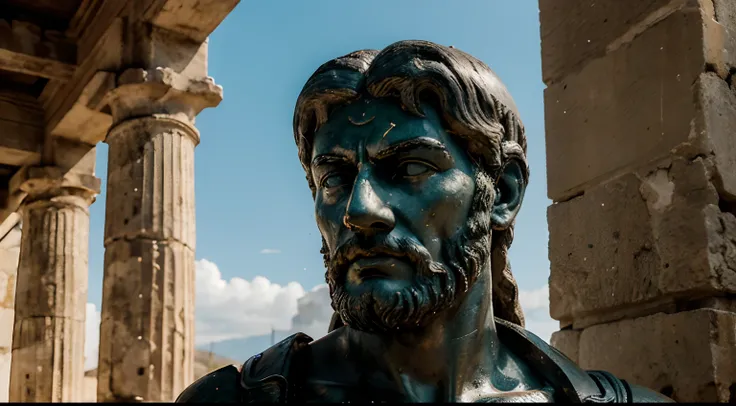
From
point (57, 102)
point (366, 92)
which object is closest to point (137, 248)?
point (57, 102)

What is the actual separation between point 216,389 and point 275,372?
0.16 m

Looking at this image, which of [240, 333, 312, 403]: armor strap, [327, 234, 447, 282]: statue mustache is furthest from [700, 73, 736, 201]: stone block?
[240, 333, 312, 403]: armor strap

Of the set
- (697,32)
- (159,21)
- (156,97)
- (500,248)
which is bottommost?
(500,248)

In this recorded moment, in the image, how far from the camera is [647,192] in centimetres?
350

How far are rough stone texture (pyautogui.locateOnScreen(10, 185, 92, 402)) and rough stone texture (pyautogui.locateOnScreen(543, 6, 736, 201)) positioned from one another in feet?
28.8

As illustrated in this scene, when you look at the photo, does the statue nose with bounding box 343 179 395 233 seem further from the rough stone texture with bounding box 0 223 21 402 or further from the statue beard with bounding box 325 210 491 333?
the rough stone texture with bounding box 0 223 21 402

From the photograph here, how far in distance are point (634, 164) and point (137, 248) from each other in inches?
231

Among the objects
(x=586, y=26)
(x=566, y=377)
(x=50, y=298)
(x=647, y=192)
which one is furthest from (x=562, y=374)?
(x=50, y=298)

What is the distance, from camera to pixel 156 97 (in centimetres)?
898

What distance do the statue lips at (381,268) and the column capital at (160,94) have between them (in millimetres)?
6805

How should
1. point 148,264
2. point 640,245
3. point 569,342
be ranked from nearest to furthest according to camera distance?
1. point 640,245
2. point 569,342
3. point 148,264

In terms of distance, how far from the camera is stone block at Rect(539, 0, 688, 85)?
3633 mm

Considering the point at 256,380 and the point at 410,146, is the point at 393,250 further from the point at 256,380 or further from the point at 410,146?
the point at 256,380

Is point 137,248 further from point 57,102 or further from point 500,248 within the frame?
point 500,248
